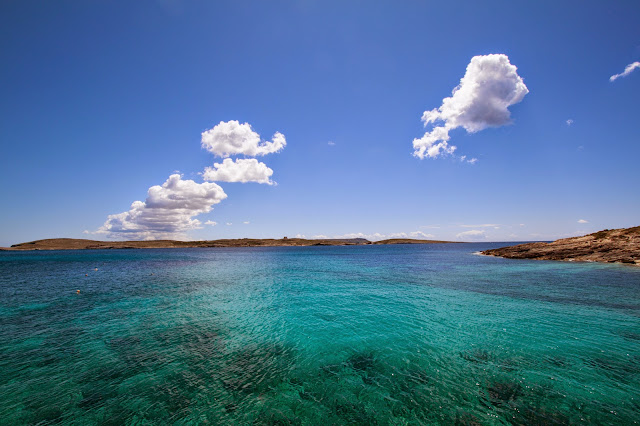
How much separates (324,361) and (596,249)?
280 feet

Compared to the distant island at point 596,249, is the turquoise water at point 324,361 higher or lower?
lower

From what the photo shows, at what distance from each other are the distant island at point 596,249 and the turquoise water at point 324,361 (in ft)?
151

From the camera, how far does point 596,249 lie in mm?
63500

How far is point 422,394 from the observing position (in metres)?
10.7

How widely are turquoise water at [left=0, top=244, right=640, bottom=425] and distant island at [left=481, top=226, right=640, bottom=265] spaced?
1809 inches

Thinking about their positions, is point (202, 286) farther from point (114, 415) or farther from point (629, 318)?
point (629, 318)

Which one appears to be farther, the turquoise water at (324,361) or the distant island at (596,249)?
the distant island at (596,249)

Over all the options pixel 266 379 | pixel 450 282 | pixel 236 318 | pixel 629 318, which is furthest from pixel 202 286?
pixel 629 318

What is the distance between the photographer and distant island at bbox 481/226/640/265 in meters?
56.6

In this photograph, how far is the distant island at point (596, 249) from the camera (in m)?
56.6

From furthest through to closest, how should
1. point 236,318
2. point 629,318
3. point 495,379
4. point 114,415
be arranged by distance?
point 236,318, point 629,318, point 495,379, point 114,415

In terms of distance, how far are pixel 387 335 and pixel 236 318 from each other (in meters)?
12.7

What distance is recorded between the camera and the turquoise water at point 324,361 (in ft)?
31.8

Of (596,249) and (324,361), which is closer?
(324,361)
